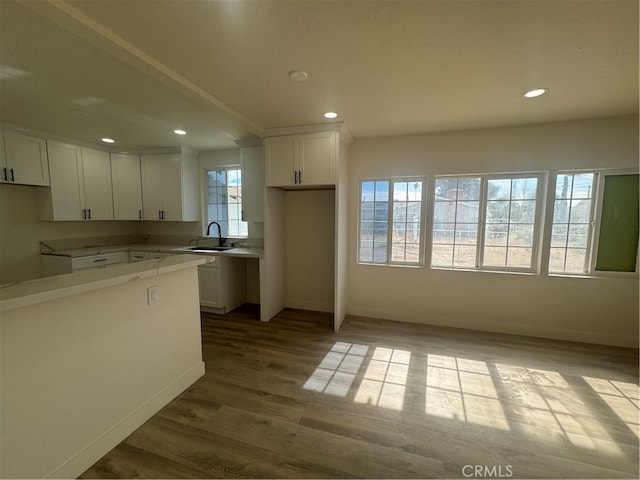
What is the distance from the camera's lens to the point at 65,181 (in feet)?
11.9

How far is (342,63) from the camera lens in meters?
1.80

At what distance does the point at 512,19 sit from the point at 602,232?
9.55 ft

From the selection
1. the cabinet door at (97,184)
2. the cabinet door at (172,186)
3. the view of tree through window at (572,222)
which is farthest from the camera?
the cabinet door at (172,186)

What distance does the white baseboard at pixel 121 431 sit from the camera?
4.63ft

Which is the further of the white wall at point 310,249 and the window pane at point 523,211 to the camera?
the white wall at point 310,249

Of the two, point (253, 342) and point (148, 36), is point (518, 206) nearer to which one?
point (253, 342)

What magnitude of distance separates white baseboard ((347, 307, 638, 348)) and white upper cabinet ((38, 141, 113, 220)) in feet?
14.1

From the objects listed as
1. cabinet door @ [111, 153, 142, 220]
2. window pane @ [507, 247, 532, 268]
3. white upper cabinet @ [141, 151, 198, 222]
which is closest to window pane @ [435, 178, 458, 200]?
window pane @ [507, 247, 532, 268]

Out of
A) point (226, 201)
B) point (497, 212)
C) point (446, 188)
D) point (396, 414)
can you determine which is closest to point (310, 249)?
point (226, 201)

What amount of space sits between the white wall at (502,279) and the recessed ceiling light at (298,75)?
66.9 inches

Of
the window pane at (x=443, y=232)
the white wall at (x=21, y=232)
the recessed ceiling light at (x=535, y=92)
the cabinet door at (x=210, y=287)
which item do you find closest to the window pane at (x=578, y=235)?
the window pane at (x=443, y=232)

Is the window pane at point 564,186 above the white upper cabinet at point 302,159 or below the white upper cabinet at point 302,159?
below

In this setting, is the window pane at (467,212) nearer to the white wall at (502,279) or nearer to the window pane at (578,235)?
the white wall at (502,279)

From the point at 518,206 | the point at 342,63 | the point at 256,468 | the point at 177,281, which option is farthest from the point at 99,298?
the point at 518,206
